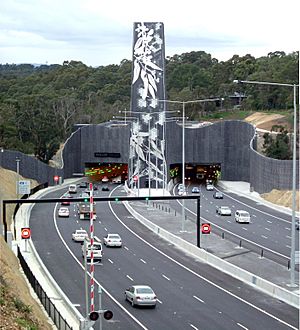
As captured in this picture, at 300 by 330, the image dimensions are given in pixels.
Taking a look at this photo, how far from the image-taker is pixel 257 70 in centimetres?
17588

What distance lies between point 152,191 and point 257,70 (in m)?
89.0

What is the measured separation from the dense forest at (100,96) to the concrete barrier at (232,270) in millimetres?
57561

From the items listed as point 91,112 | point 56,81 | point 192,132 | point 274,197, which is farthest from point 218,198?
point 56,81

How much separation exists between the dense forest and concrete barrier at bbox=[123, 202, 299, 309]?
57561 millimetres

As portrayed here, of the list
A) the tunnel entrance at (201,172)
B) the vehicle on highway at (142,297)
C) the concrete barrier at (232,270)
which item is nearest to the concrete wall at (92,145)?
the tunnel entrance at (201,172)

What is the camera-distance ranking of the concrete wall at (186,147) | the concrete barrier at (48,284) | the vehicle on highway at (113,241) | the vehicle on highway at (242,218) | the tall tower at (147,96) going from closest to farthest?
the concrete barrier at (48,284)
the vehicle on highway at (113,241)
the vehicle on highway at (242,218)
the tall tower at (147,96)
the concrete wall at (186,147)

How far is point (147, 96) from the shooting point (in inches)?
3893

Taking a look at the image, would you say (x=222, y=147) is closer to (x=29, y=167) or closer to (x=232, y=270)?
(x=29, y=167)

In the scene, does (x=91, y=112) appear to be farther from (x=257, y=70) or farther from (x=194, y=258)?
(x=194, y=258)

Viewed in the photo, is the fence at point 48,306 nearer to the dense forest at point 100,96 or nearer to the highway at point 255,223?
the highway at point 255,223

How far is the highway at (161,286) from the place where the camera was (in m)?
32.1

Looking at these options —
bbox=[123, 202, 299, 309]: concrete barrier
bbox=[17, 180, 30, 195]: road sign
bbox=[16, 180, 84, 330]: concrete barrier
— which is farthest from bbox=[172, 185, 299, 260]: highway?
bbox=[16, 180, 84, 330]: concrete barrier

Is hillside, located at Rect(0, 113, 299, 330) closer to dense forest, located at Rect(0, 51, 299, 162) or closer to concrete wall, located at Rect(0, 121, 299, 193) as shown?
concrete wall, located at Rect(0, 121, 299, 193)

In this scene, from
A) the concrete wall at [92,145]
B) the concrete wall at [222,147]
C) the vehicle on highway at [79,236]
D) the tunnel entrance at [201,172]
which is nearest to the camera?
the vehicle on highway at [79,236]
